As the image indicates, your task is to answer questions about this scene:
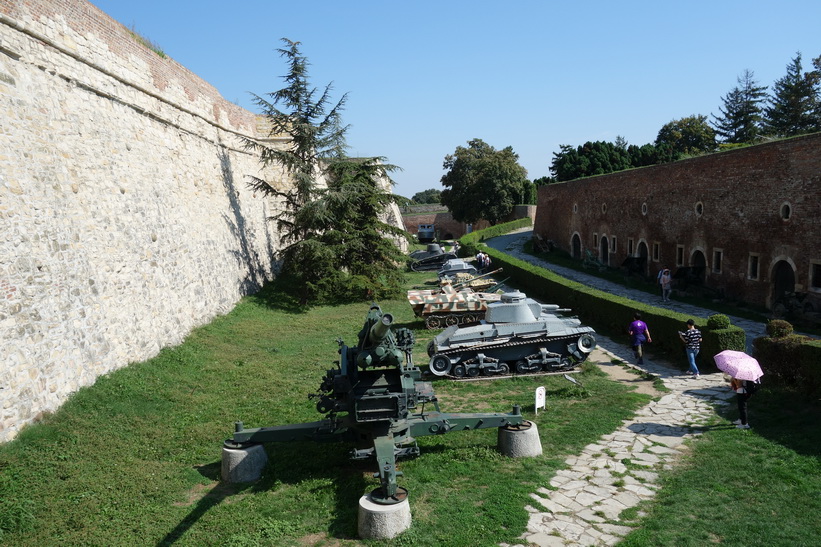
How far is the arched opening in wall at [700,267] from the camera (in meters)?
19.0

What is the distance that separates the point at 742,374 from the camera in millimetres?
7645

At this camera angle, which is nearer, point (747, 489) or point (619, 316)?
point (747, 489)

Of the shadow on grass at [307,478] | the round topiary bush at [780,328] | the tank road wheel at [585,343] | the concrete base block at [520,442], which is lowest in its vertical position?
the shadow on grass at [307,478]

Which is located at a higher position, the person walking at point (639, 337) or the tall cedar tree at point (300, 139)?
the tall cedar tree at point (300, 139)

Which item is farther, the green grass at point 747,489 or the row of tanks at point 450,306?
the row of tanks at point 450,306

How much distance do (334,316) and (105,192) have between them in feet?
26.6

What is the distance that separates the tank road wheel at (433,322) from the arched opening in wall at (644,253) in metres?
11.7

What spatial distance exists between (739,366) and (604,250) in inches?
821

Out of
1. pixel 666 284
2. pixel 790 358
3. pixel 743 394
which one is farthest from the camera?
pixel 666 284

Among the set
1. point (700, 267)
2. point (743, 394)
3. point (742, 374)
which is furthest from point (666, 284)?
point (742, 374)

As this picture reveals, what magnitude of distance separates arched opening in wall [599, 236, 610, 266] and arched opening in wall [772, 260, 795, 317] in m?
11.3

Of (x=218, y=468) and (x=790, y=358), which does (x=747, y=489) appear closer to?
(x=790, y=358)

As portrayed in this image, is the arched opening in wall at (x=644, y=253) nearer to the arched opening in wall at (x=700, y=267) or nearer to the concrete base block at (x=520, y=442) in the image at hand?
the arched opening in wall at (x=700, y=267)

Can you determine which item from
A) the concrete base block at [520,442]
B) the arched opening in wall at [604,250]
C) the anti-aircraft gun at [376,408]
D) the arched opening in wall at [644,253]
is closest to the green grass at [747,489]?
the concrete base block at [520,442]
